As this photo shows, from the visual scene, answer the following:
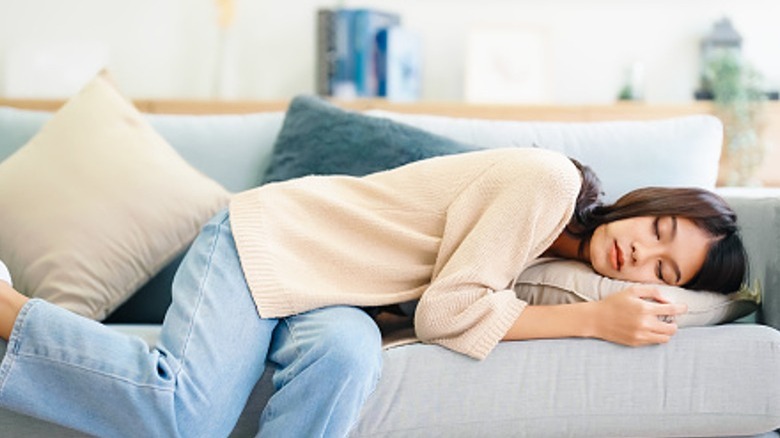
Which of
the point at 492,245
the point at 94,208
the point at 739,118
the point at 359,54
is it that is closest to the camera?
the point at 492,245

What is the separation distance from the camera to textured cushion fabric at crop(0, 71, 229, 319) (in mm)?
2008

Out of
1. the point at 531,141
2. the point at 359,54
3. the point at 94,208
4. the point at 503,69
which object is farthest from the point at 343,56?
the point at 94,208

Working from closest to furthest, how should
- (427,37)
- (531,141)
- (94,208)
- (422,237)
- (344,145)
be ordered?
(422,237), (94,208), (344,145), (531,141), (427,37)

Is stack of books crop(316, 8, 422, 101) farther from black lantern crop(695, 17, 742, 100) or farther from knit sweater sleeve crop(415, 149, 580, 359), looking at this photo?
knit sweater sleeve crop(415, 149, 580, 359)

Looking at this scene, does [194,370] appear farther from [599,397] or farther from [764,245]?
[764,245]

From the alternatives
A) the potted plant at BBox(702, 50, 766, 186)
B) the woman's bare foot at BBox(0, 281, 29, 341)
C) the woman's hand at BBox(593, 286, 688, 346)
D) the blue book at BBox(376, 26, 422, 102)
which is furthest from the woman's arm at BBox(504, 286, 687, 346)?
the blue book at BBox(376, 26, 422, 102)

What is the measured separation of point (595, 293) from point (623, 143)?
0.67 m

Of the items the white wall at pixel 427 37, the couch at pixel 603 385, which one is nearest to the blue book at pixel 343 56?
the white wall at pixel 427 37

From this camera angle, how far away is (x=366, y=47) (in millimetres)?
3305

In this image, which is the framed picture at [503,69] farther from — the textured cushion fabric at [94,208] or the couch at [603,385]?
the couch at [603,385]

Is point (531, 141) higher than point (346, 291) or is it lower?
higher

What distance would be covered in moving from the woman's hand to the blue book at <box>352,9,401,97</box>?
181cm

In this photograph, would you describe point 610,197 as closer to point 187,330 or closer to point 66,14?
point 187,330

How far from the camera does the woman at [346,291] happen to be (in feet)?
4.90
